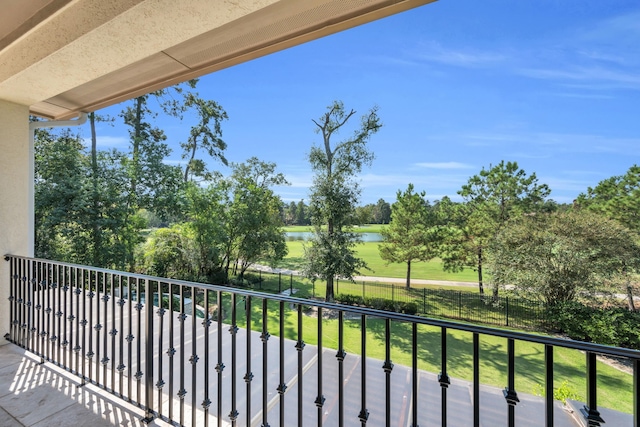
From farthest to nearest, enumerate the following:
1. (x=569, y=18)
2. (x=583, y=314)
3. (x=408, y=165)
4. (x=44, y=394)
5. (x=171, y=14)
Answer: (x=408, y=165), (x=569, y=18), (x=583, y=314), (x=44, y=394), (x=171, y=14)

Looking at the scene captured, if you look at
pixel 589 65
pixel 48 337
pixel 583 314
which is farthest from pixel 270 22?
pixel 589 65

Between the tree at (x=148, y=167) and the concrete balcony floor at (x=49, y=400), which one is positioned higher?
the tree at (x=148, y=167)

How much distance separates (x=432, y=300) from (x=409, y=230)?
367cm

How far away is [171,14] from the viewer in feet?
4.41

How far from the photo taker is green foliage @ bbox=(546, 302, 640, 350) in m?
9.55

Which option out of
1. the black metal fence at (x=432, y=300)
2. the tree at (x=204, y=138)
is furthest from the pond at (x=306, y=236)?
the tree at (x=204, y=138)

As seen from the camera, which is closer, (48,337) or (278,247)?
(48,337)

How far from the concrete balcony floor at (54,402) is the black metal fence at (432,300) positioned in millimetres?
11644

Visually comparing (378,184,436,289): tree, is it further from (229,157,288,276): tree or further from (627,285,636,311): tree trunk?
(627,285,636,311): tree trunk

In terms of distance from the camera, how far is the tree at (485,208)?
13.2 m

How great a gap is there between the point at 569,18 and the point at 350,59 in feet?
42.7

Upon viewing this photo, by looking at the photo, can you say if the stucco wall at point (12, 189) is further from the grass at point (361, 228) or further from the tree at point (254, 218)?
the tree at point (254, 218)

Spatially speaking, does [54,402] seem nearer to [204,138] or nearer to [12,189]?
[12,189]

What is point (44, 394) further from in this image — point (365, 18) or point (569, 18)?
point (569, 18)
